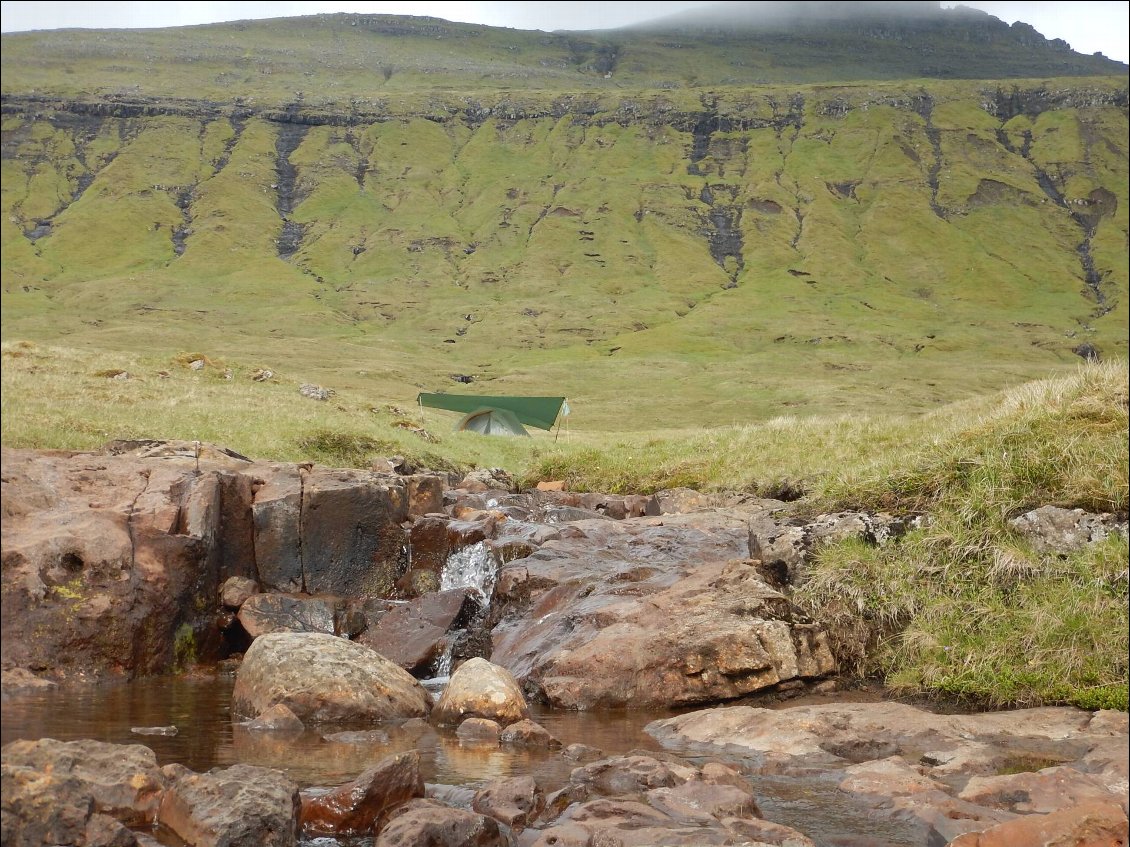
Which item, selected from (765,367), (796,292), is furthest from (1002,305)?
(765,367)

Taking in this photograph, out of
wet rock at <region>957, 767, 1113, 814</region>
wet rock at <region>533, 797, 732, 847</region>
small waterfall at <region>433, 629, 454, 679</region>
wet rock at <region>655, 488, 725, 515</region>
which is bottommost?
small waterfall at <region>433, 629, 454, 679</region>

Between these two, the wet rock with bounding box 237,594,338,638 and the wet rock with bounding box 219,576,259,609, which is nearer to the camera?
the wet rock with bounding box 237,594,338,638

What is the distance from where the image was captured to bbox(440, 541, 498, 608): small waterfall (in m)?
17.6

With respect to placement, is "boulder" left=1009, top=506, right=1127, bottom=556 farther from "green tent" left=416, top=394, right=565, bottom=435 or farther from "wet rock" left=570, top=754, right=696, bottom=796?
"green tent" left=416, top=394, right=565, bottom=435

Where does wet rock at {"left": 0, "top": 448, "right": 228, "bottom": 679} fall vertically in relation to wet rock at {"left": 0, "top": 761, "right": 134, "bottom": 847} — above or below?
below

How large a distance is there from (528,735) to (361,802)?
3096mm

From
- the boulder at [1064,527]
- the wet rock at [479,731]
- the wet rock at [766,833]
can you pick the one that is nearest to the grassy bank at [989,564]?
the boulder at [1064,527]

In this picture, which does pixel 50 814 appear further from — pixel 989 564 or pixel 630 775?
pixel 989 564

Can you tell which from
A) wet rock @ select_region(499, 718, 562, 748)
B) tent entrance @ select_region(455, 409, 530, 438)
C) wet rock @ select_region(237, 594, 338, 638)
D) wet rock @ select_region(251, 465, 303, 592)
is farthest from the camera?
tent entrance @ select_region(455, 409, 530, 438)

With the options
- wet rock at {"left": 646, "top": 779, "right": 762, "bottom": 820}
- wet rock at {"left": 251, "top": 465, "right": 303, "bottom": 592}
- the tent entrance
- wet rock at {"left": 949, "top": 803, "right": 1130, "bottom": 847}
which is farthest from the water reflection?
the tent entrance

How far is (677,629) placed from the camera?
12430 mm

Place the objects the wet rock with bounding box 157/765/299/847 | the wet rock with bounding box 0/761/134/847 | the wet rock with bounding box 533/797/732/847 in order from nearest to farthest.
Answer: the wet rock with bounding box 0/761/134/847 < the wet rock with bounding box 157/765/299/847 < the wet rock with bounding box 533/797/732/847

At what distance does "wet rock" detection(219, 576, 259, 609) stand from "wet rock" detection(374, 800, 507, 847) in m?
8.40

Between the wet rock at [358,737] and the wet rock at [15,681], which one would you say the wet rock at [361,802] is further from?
the wet rock at [15,681]
